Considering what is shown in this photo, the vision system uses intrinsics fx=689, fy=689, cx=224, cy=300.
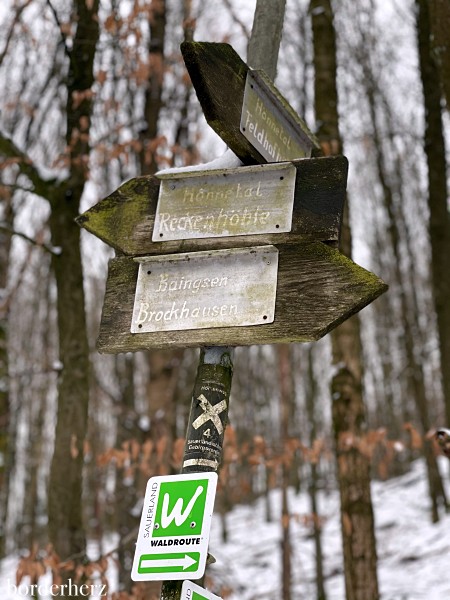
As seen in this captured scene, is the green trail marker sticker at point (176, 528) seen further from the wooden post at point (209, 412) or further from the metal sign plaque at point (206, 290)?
the metal sign plaque at point (206, 290)

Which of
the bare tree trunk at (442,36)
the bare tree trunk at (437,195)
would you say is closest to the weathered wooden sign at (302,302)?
the bare tree trunk at (442,36)

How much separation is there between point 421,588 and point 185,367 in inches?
192

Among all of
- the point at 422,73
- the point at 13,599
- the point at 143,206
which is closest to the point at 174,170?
the point at 143,206

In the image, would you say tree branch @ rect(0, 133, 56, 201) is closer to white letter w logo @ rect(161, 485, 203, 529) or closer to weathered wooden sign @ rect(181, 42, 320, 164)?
weathered wooden sign @ rect(181, 42, 320, 164)

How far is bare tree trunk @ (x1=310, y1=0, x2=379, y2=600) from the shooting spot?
5332mm

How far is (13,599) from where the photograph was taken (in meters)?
13.1

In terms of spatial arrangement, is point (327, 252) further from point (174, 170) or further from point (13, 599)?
point (13, 599)

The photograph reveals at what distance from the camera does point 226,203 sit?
237 cm

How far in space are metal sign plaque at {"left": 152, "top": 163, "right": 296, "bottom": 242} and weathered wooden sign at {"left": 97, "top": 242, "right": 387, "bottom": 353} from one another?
0.14 meters

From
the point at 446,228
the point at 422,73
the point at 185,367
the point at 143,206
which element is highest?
the point at 422,73

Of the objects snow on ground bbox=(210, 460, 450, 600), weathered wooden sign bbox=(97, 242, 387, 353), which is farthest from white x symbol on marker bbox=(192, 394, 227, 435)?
snow on ground bbox=(210, 460, 450, 600)

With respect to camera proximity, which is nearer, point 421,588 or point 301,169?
point 301,169

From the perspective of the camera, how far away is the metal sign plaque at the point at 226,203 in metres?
2.30

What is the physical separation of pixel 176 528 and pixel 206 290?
751 millimetres
